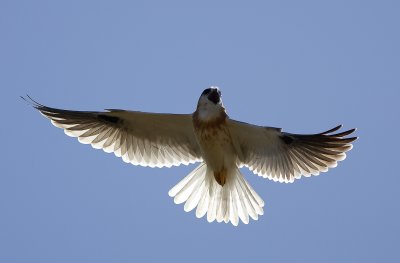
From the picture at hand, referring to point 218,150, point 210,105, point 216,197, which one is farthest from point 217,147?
point 216,197

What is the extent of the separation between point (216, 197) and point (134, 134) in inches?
49.0

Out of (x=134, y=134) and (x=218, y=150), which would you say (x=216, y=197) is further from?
(x=134, y=134)

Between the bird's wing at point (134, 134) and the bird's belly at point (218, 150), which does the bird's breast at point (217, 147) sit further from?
the bird's wing at point (134, 134)

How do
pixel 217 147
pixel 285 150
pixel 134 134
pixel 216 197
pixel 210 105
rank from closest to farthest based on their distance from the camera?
pixel 210 105 → pixel 217 147 → pixel 285 150 → pixel 216 197 → pixel 134 134

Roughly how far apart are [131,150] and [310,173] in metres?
2.19

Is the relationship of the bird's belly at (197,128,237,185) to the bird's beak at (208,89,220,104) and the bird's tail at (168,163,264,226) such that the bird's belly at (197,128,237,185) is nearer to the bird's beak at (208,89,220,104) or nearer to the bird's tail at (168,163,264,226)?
the bird's tail at (168,163,264,226)

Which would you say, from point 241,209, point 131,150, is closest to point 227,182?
point 241,209

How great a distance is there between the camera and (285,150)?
12.1m

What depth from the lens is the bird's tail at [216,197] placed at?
40.3 feet

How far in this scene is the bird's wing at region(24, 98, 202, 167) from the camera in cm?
1224

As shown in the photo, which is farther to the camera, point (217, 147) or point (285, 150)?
Result: point (285, 150)

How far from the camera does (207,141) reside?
A: 1181 cm

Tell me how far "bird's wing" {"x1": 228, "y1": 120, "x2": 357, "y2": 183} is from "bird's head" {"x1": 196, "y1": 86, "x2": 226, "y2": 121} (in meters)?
0.21

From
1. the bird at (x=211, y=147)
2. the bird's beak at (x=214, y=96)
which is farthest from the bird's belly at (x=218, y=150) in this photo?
the bird's beak at (x=214, y=96)
